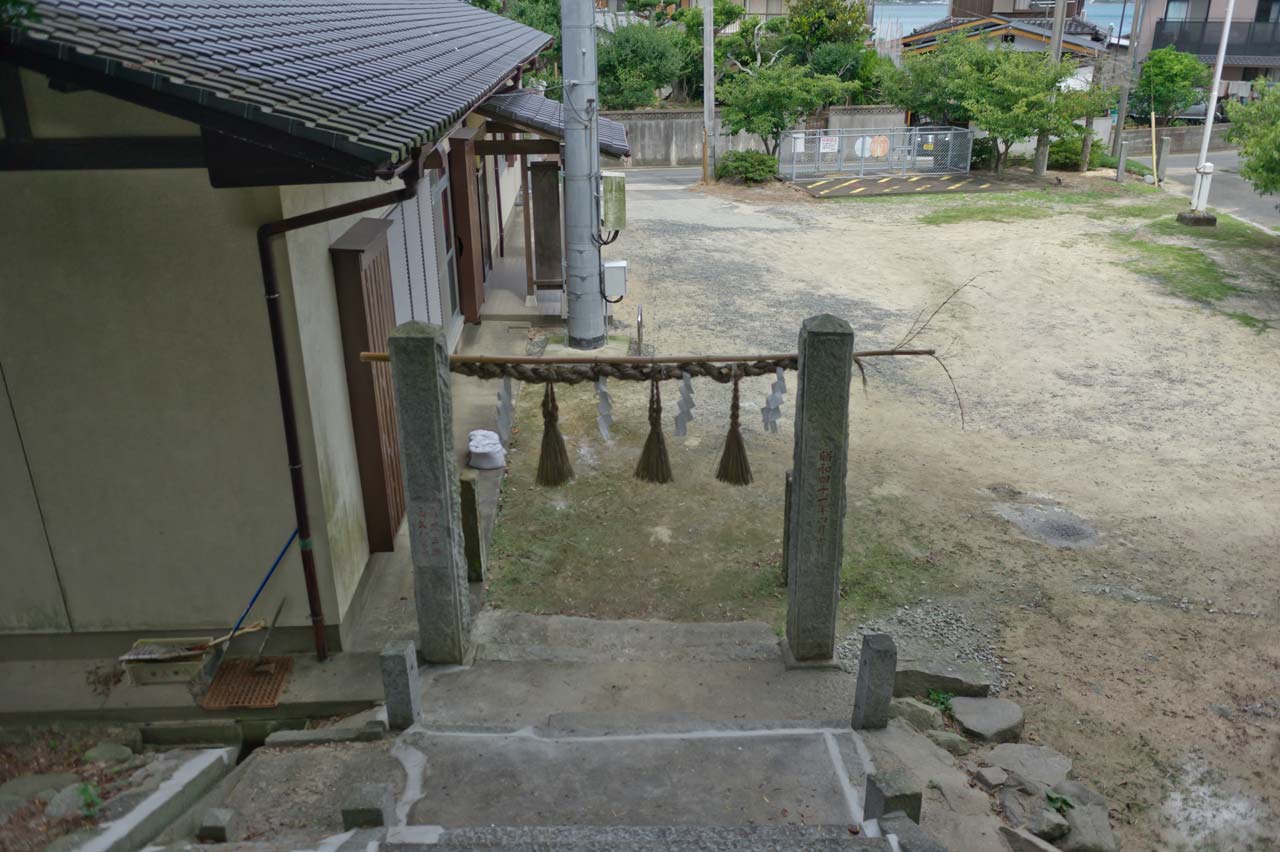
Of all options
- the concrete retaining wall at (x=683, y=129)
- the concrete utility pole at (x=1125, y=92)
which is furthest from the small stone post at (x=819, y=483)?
the concrete retaining wall at (x=683, y=129)

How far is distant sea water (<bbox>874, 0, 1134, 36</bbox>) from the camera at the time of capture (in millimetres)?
53000

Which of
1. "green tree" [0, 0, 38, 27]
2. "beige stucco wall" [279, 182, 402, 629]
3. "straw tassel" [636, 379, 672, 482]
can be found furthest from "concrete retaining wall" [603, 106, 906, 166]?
"green tree" [0, 0, 38, 27]

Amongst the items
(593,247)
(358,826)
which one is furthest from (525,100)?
(358,826)

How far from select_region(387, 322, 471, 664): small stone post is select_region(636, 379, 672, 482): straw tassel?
1263 millimetres

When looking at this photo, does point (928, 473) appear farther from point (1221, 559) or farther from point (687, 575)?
point (687, 575)

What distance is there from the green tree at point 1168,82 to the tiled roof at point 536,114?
28882 mm

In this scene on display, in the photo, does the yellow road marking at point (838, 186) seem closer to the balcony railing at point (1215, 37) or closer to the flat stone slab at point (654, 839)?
the balcony railing at point (1215, 37)

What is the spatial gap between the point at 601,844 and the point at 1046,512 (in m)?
6.90

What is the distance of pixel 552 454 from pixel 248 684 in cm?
254

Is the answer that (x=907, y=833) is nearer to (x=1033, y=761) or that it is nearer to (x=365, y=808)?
(x=1033, y=761)

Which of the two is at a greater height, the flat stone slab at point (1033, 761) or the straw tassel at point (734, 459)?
the straw tassel at point (734, 459)

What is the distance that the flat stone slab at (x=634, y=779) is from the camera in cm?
465

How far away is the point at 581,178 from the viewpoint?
12711 millimetres

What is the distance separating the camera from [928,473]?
399 inches
